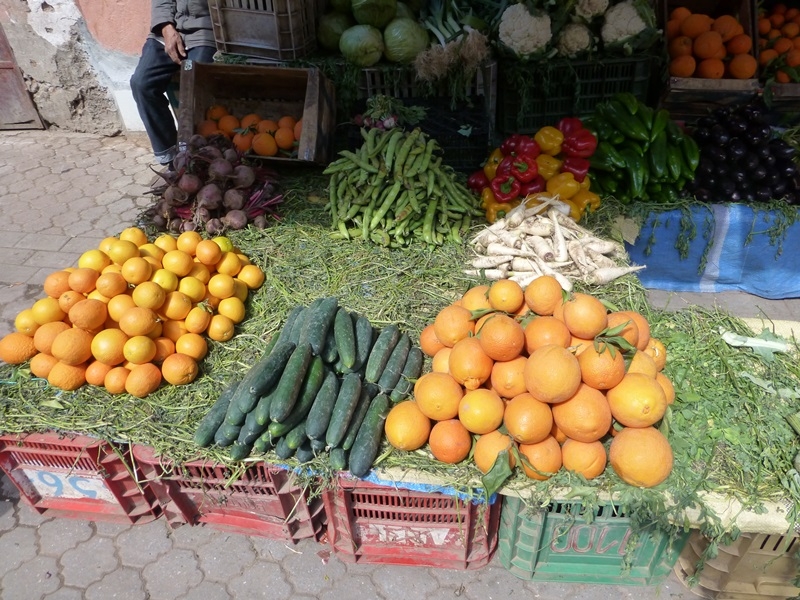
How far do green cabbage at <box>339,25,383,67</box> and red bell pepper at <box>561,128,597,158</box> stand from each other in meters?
1.87

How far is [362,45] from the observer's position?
439cm

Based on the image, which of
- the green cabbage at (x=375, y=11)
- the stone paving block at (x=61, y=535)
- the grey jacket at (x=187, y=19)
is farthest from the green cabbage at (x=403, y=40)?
the stone paving block at (x=61, y=535)

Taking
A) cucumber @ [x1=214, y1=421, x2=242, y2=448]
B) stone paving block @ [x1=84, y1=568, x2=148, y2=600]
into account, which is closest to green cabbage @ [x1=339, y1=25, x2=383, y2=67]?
cucumber @ [x1=214, y1=421, x2=242, y2=448]

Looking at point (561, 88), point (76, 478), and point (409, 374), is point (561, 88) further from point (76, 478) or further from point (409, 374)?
point (76, 478)

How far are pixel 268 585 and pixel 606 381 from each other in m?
2.00

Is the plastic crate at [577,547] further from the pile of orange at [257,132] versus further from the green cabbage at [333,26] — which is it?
the green cabbage at [333,26]

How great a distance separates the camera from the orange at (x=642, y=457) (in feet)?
5.98

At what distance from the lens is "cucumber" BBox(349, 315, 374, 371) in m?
2.38

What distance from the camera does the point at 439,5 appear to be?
4770 millimetres

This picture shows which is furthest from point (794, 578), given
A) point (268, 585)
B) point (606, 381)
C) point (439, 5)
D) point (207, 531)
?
point (439, 5)

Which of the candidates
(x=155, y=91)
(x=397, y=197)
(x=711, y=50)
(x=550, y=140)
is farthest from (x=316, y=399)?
(x=711, y=50)

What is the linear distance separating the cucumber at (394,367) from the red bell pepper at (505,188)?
189cm

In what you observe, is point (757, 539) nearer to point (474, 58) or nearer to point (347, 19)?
point (474, 58)

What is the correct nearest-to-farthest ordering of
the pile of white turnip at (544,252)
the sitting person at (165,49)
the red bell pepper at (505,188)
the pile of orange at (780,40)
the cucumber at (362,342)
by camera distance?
1. the cucumber at (362,342)
2. the pile of white turnip at (544,252)
3. the red bell pepper at (505,188)
4. the pile of orange at (780,40)
5. the sitting person at (165,49)
